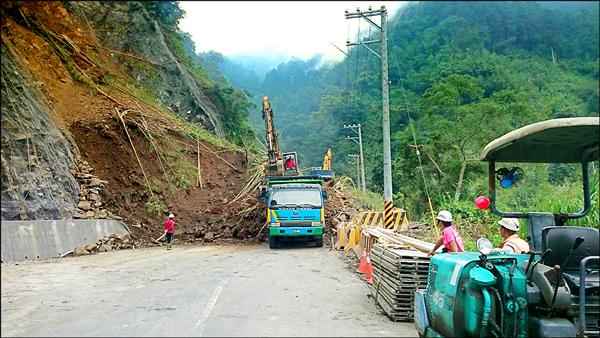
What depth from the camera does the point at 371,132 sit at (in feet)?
150

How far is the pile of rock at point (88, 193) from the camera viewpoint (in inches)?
797

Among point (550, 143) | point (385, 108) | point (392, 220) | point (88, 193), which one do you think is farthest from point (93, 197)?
point (550, 143)

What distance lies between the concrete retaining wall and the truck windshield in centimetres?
633

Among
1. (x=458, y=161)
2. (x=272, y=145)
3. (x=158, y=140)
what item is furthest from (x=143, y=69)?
(x=458, y=161)

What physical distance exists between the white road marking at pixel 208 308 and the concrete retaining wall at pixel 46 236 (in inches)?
206

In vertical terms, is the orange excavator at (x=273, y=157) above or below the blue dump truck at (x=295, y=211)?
above

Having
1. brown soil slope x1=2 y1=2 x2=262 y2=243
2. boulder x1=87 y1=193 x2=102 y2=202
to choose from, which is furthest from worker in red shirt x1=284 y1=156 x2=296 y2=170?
boulder x1=87 y1=193 x2=102 y2=202

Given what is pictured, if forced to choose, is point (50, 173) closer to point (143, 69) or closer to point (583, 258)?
point (143, 69)

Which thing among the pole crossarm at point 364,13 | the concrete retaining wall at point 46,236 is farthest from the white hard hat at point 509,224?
the pole crossarm at point 364,13

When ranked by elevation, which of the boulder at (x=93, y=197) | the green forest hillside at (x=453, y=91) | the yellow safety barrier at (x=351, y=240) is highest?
the green forest hillside at (x=453, y=91)

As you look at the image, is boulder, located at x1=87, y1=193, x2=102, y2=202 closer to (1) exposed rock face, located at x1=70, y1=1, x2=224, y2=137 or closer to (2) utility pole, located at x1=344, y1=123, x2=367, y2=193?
(1) exposed rock face, located at x1=70, y1=1, x2=224, y2=137

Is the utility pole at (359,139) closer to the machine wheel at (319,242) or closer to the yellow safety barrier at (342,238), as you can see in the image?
the machine wheel at (319,242)

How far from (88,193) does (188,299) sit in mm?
13807

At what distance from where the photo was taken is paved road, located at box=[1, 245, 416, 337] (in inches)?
276
